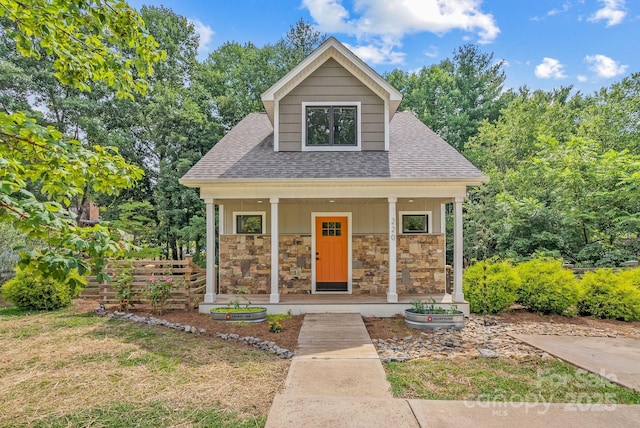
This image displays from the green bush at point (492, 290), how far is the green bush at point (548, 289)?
293 millimetres

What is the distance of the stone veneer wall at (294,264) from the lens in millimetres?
9359

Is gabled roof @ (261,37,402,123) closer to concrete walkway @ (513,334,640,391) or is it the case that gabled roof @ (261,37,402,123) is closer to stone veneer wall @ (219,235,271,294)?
stone veneer wall @ (219,235,271,294)

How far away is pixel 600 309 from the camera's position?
7.56 m

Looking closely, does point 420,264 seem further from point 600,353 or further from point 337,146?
point 600,353

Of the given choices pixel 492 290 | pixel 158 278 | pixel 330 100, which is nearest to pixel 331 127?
pixel 330 100

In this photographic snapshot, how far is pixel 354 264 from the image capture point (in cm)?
930

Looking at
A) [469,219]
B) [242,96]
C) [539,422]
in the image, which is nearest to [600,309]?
[539,422]

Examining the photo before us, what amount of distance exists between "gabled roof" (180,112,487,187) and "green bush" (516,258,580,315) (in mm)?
2563

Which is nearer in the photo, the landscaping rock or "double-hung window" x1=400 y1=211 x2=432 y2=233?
the landscaping rock

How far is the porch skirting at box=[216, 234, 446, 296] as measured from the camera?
30.0 feet

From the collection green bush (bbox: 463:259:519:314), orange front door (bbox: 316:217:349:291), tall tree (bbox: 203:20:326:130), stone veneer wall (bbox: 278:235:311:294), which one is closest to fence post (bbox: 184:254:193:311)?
stone veneer wall (bbox: 278:235:311:294)

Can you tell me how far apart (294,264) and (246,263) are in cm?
133

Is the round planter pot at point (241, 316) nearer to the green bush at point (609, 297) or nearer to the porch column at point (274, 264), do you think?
the porch column at point (274, 264)

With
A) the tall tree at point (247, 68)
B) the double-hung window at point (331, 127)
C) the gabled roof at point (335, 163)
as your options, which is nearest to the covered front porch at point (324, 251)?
the gabled roof at point (335, 163)
